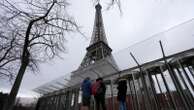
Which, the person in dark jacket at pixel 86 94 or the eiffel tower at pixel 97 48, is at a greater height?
the eiffel tower at pixel 97 48

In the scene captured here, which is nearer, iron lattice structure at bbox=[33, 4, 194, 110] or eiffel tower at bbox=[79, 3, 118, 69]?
iron lattice structure at bbox=[33, 4, 194, 110]

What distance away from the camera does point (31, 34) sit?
26.7 ft


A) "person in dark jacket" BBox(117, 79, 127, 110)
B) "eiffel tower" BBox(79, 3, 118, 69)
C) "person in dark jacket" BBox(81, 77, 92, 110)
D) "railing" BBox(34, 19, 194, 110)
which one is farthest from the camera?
"eiffel tower" BBox(79, 3, 118, 69)

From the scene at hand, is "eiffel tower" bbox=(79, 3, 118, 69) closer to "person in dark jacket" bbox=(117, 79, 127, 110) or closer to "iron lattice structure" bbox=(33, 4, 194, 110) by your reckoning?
"iron lattice structure" bbox=(33, 4, 194, 110)

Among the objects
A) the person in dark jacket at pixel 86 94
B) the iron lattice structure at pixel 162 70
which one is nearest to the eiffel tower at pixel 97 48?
the person in dark jacket at pixel 86 94

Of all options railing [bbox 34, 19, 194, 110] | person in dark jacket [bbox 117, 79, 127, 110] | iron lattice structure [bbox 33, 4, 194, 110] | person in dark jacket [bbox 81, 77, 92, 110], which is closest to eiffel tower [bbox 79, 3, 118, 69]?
person in dark jacket [bbox 81, 77, 92, 110]

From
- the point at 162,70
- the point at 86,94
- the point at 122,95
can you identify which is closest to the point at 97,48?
the point at 86,94

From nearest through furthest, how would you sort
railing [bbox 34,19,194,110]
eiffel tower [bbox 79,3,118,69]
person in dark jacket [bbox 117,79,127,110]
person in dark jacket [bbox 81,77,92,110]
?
railing [bbox 34,19,194,110]
person in dark jacket [bbox 117,79,127,110]
person in dark jacket [bbox 81,77,92,110]
eiffel tower [bbox 79,3,118,69]

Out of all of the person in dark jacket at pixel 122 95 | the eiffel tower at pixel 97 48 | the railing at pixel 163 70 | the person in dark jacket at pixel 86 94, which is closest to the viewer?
the railing at pixel 163 70

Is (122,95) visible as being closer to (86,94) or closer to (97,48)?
(86,94)

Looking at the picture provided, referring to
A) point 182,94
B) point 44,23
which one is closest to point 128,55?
point 182,94

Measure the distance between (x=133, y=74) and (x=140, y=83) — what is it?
487 mm

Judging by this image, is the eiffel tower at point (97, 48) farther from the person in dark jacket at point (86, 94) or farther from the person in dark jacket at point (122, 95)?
the person in dark jacket at point (122, 95)

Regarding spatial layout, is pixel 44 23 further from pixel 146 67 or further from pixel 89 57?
pixel 89 57
